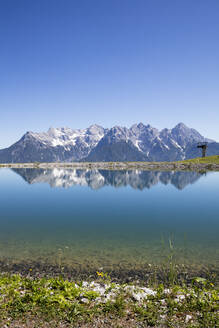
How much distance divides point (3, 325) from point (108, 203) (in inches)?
1707

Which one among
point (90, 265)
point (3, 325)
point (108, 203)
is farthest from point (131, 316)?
point (108, 203)

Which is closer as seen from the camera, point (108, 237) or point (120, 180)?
point (108, 237)

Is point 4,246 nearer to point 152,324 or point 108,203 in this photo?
point 152,324

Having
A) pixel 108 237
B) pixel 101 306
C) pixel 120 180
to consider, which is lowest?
pixel 108 237

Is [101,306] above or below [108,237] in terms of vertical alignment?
above

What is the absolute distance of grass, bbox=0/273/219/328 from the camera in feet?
→ 32.8

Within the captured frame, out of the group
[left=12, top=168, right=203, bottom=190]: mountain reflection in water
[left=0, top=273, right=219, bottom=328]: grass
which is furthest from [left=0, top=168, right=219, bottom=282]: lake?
[left=12, top=168, right=203, bottom=190]: mountain reflection in water

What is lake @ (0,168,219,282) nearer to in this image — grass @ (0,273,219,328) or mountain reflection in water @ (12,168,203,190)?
grass @ (0,273,219,328)

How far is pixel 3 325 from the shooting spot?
968 cm

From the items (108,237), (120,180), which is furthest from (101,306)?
(120,180)

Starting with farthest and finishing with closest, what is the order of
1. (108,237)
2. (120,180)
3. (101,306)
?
(120,180) < (108,237) < (101,306)

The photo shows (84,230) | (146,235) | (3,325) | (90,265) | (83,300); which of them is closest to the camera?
(3,325)

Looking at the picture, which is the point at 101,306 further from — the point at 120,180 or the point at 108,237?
the point at 120,180

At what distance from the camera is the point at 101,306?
11.2m
